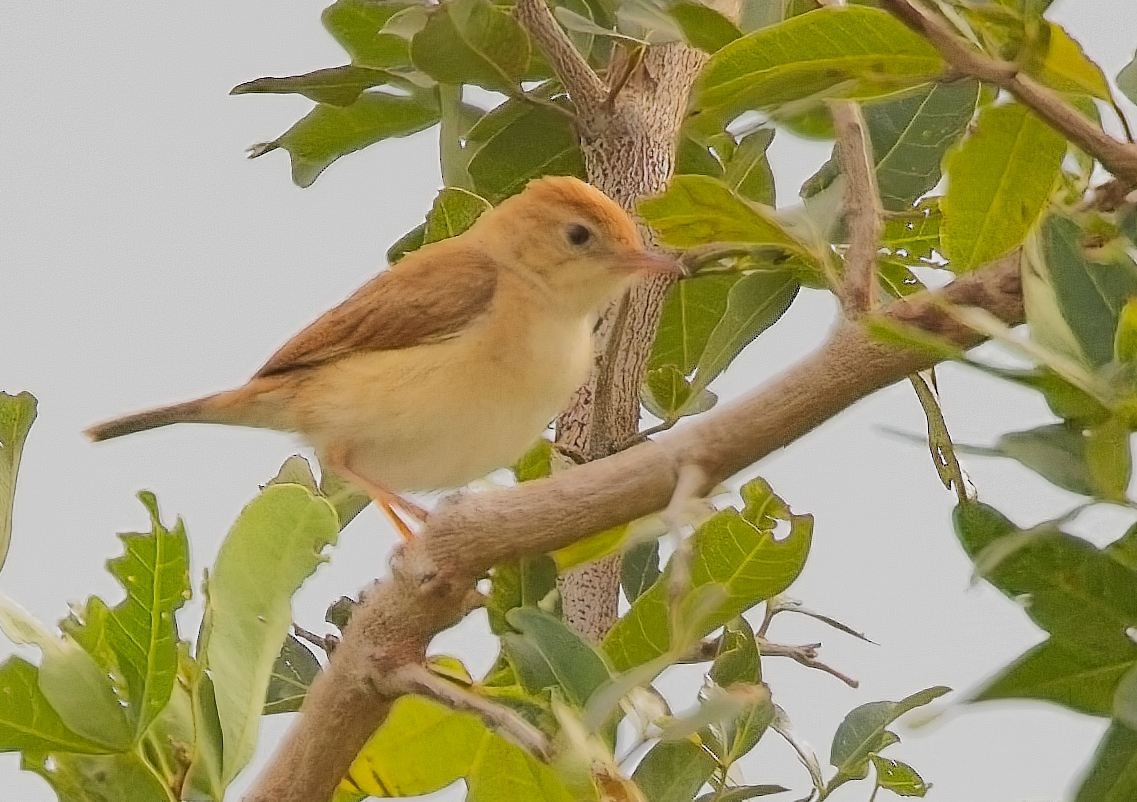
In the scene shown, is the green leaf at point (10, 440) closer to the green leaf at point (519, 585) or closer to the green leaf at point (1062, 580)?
the green leaf at point (519, 585)

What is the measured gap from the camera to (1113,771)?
652mm

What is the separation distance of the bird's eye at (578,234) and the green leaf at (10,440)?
0.77 metres

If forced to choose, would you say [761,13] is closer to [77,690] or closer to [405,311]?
[405,311]

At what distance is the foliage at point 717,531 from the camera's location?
0.65 metres

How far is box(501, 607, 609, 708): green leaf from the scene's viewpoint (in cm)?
80

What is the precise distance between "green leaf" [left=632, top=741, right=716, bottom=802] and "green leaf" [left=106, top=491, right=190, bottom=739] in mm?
309

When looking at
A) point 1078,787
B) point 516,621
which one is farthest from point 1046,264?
point 516,621

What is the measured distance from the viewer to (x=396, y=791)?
3.64 ft

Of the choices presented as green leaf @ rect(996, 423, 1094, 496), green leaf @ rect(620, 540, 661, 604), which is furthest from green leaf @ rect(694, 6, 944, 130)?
green leaf @ rect(620, 540, 661, 604)

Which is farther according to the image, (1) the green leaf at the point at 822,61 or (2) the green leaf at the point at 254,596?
(2) the green leaf at the point at 254,596

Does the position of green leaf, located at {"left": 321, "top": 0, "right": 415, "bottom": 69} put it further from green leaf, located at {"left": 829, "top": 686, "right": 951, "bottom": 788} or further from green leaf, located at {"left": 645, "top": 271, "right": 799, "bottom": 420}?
green leaf, located at {"left": 829, "top": 686, "right": 951, "bottom": 788}

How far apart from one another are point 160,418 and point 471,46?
0.73 m

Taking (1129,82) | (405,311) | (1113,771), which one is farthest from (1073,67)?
(405,311)

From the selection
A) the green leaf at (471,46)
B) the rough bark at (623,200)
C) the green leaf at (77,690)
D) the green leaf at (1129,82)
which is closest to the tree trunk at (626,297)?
the rough bark at (623,200)
